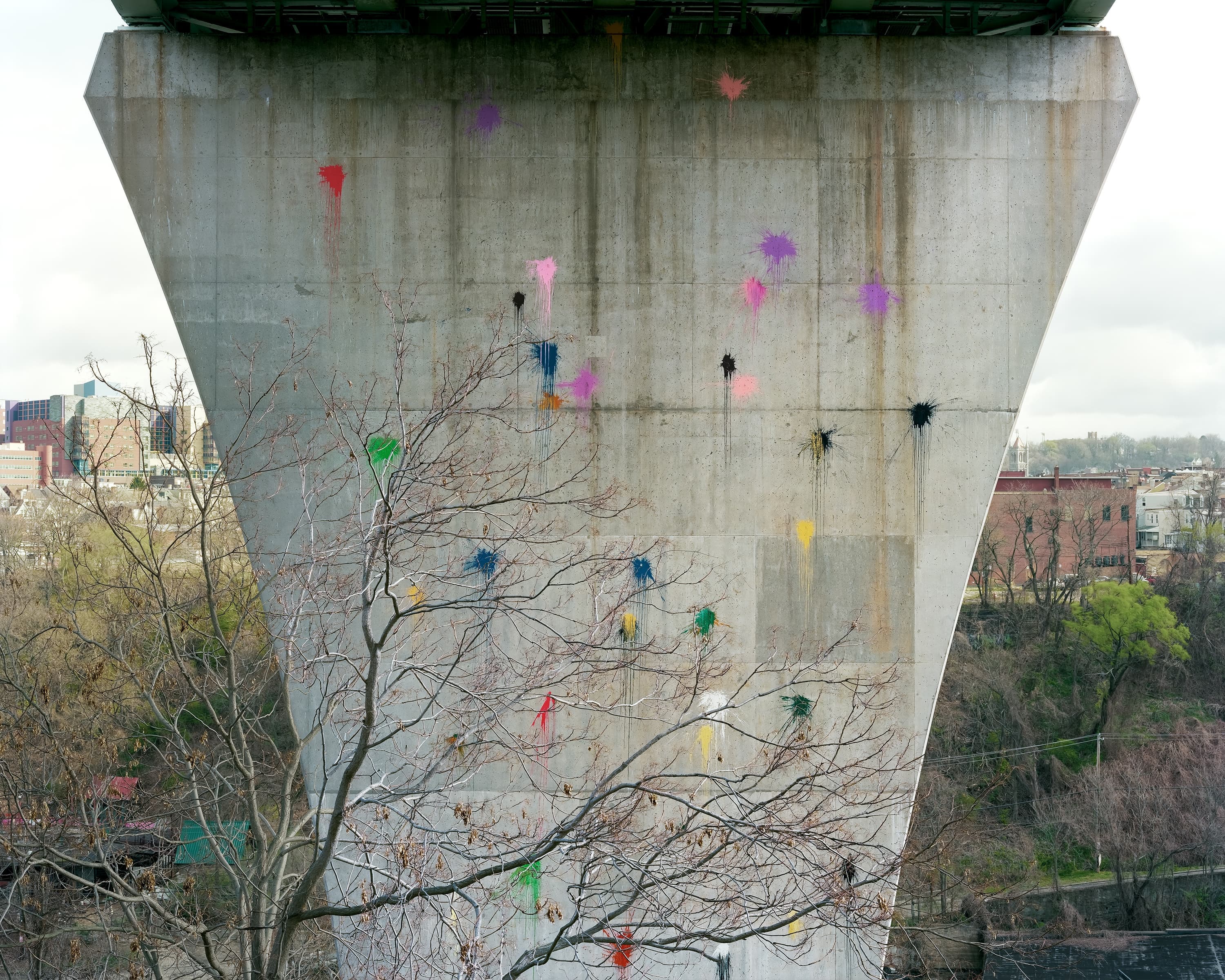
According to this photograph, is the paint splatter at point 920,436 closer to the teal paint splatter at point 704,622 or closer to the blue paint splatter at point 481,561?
the teal paint splatter at point 704,622

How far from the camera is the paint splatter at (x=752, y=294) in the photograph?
704cm

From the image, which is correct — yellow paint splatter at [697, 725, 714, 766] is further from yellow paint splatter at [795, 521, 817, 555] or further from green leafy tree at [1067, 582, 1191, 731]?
green leafy tree at [1067, 582, 1191, 731]

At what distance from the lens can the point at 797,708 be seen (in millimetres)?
7078

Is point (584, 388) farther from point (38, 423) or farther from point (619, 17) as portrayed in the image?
point (38, 423)

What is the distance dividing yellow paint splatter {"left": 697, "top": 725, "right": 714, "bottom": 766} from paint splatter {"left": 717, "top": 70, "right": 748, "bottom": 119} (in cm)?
416

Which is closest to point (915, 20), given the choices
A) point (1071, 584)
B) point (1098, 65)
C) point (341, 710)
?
point (1098, 65)

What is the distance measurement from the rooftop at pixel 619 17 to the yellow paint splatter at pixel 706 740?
4713mm

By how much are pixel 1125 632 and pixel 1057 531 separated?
27.1ft

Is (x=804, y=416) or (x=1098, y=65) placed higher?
(x=1098, y=65)

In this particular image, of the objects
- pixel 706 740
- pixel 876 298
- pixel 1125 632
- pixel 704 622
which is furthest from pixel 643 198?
pixel 1125 632

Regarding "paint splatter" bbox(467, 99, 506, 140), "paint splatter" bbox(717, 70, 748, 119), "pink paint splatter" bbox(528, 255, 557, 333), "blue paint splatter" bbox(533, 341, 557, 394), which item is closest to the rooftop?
"paint splatter" bbox(717, 70, 748, 119)

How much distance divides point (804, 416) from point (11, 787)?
5059 millimetres

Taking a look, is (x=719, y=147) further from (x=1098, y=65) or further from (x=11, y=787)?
(x=11, y=787)

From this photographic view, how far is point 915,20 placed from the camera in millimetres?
6945
